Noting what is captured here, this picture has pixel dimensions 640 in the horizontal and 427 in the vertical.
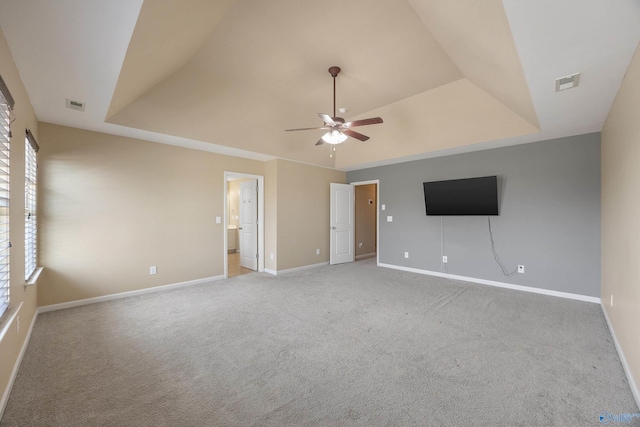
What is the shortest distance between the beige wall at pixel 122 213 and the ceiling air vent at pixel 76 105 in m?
0.80

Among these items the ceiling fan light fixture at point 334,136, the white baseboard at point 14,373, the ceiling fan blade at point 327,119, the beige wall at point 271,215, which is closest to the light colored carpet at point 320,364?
the white baseboard at point 14,373

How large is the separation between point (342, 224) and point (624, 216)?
4749mm

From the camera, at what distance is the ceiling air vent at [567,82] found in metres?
2.21

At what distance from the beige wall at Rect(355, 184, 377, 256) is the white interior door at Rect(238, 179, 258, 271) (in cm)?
279

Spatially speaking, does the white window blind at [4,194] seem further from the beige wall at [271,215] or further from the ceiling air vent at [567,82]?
the ceiling air vent at [567,82]

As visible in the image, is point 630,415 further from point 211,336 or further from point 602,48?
point 211,336

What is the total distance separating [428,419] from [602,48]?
9.19 feet

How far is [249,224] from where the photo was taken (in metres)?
5.88

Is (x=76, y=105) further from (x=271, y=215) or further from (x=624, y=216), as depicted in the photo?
(x=624, y=216)

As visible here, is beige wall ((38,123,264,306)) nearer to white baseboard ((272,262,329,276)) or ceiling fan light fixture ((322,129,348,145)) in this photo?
white baseboard ((272,262,329,276))

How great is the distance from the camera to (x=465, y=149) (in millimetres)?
4543

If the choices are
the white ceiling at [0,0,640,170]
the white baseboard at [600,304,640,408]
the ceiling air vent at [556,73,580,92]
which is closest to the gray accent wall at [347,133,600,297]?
the white ceiling at [0,0,640,170]

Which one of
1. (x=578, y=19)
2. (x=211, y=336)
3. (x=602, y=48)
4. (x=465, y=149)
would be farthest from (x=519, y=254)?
(x=211, y=336)

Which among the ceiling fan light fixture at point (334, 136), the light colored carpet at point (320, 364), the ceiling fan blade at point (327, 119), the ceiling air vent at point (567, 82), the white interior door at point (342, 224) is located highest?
the ceiling air vent at point (567, 82)
